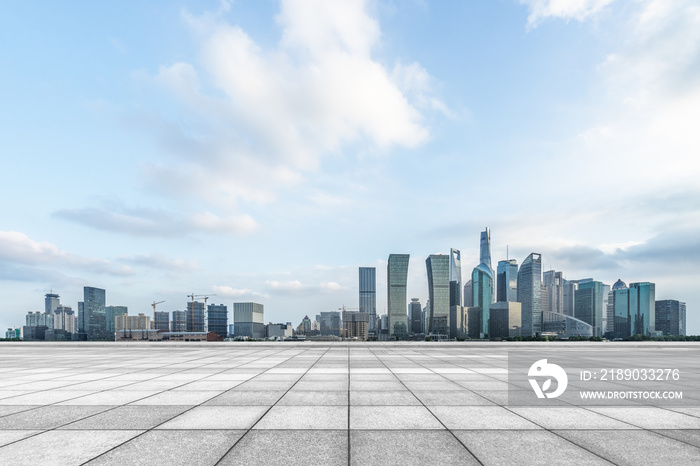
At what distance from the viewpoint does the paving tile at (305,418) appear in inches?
324

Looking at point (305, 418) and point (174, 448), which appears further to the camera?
point (305, 418)

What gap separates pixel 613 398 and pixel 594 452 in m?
5.90

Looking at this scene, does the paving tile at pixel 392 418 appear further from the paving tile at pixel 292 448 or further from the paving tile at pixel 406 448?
the paving tile at pixel 292 448

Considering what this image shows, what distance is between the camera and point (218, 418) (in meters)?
8.82

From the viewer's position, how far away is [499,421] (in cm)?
864

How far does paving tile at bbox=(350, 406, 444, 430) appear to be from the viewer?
824 centimetres

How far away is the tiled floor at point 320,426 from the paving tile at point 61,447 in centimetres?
2

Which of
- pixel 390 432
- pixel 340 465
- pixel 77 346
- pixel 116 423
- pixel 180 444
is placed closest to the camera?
pixel 340 465

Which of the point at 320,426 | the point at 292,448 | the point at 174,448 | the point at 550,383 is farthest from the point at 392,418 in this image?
the point at 550,383

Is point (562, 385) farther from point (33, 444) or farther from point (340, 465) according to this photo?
point (33, 444)

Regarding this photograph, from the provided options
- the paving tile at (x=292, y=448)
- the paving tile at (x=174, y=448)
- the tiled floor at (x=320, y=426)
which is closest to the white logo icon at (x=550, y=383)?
the tiled floor at (x=320, y=426)

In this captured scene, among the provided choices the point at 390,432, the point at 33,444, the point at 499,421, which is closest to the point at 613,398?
the point at 499,421

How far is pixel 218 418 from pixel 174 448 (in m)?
2.03

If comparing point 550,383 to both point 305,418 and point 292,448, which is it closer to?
point 305,418
